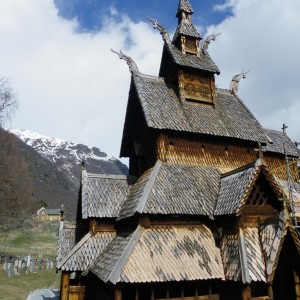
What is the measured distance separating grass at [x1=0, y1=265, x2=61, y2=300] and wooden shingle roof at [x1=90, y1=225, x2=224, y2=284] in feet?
40.8

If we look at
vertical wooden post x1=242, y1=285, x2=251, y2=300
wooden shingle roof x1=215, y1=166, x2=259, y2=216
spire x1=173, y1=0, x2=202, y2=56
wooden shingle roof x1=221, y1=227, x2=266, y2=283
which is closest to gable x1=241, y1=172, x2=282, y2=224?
wooden shingle roof x1=215, y1=166, x2=259, y2=216

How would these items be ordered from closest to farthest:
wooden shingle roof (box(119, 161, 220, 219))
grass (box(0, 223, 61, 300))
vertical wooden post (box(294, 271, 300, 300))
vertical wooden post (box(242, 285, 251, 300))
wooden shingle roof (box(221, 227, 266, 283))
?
vertical wooden post (box(242, 285, 251, 300)) → wooden shingle roof (box(221, 227, 266, 283)) → vertical wooden post (box(294, 271, 300, 300)) → wooden shingle roof (box(119, 161, 220, 219)) → grass (box(0, 223, 61, 300))

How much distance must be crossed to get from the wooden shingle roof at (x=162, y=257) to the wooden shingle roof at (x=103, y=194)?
1.82 m

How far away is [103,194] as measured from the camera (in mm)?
15609

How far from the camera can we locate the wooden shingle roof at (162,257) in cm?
1108

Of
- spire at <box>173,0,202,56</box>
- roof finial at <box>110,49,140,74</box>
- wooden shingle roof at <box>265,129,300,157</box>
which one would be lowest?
wooden shingle roof at <box>265,129,300,157</box>

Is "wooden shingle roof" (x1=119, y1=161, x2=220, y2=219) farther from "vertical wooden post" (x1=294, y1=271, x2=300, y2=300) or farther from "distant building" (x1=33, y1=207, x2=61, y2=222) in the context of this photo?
"distant building" (x1=33, y1=207, x2=61, y2=222)

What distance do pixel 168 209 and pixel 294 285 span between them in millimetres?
5603

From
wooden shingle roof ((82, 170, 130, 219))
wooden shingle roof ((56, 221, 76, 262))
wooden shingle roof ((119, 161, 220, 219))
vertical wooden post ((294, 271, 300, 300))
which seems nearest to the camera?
vertical wooden post ((294, 271, 300, 300))

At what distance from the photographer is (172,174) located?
15.0m

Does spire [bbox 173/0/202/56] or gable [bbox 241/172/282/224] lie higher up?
spire [bbox 173/0/202/56]

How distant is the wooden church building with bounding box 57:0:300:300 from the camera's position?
A: 1164 centimetres

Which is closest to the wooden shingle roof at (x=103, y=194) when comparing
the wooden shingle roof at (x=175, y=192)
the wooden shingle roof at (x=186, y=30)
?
the wooden shingle roof at (x=175, y=192)

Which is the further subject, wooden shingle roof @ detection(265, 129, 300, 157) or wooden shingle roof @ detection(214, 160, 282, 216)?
wooden shingle roof @ detection(265, 129, 300, 157)
